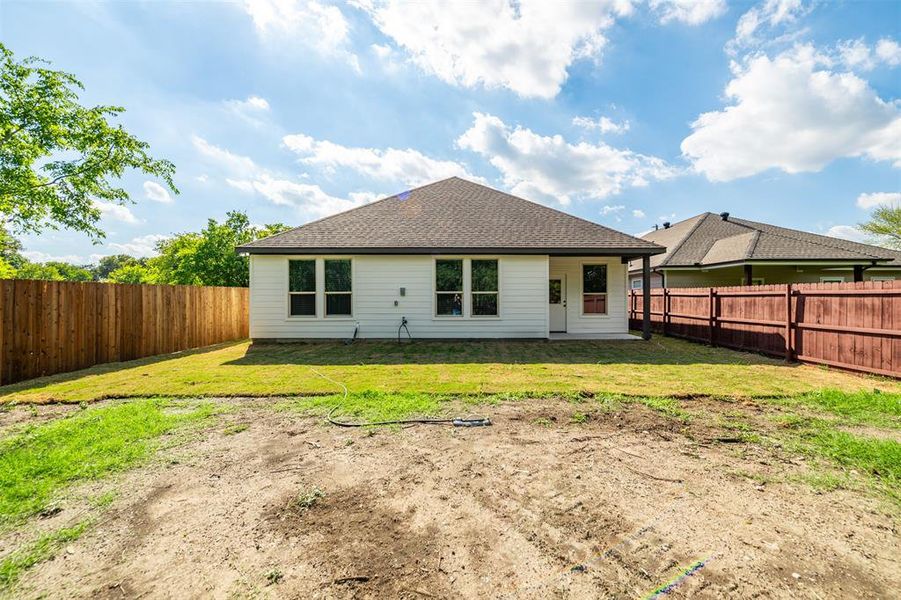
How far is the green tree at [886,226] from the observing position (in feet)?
88.1

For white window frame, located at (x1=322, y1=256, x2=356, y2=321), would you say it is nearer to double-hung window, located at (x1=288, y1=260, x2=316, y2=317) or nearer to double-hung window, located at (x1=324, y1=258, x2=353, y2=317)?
double-hung window, located at (x1=324, y1=258, x2=353, y2=317)

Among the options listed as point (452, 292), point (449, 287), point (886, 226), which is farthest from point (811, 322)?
point (886, 226)

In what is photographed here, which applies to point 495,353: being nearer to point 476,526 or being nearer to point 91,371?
point 476,526

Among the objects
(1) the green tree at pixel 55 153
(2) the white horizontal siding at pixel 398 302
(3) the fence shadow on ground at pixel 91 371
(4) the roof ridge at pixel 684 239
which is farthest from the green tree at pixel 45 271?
(4) the roof ridge at pixel 684 239

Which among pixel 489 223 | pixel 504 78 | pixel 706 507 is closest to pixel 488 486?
pixel 706 507

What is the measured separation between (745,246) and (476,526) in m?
17.3

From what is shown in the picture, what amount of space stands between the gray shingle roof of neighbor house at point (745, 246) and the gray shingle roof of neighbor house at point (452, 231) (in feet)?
19.5

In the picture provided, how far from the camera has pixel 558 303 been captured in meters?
12.4

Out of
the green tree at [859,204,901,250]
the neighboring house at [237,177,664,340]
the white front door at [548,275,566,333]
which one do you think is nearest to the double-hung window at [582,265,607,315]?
the white front door at [548,275,566,333]

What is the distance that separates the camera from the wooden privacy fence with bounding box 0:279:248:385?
251 inches

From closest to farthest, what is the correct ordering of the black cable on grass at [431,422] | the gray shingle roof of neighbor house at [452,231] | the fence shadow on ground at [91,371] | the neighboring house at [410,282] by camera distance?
Answer: the black cable on grass at [431,422]
the fence shadow on ground at [91,371]
the gray shingle roof of neighbor house at [452,231]
the neighboring house at [410,282]

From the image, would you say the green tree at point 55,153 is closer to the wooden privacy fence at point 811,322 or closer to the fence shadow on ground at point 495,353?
the fence shadow on ground at point 495,353

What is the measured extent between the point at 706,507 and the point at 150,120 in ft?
54.3

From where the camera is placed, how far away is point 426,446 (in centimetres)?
351
